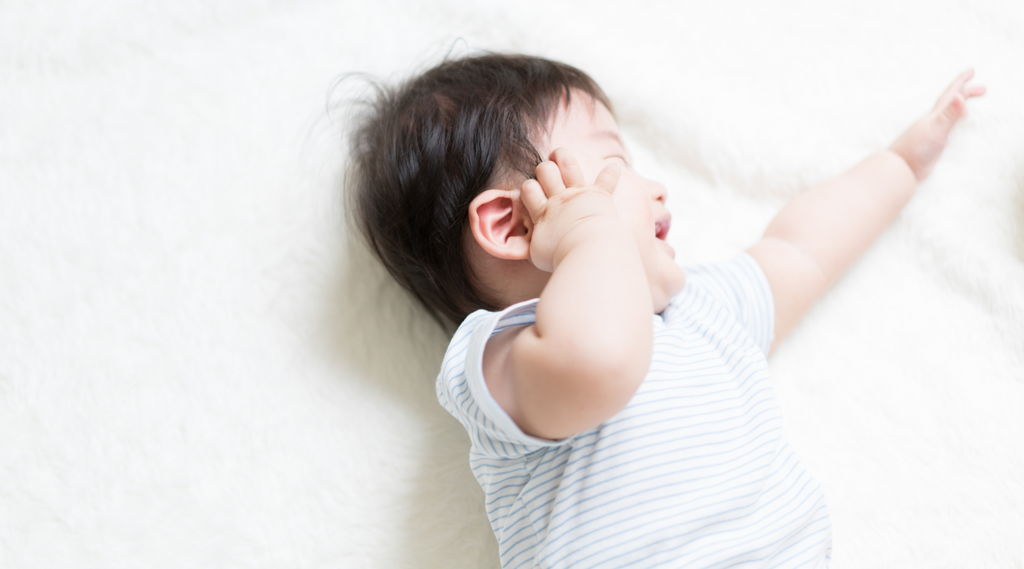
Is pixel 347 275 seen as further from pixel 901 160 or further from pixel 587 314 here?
pixel 901 160

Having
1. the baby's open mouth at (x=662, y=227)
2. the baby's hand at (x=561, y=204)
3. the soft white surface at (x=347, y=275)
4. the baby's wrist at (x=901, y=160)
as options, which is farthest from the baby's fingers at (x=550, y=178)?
the baby's wrist at (x=901, y=160)

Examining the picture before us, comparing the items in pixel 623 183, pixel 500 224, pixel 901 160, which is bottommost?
pixel 500 224

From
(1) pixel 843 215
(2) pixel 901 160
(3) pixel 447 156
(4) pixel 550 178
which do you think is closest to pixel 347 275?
(3) pixel 447 156

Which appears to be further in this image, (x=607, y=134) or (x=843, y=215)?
(x=843, y=215)

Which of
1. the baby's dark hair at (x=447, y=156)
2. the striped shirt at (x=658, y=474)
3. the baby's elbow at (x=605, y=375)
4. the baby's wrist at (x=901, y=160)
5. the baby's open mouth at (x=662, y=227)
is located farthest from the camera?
the baby's wrist at (x=901, y=160)

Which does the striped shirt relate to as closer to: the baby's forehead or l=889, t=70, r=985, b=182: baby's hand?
the baby's forehead

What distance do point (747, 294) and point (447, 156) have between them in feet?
1.64

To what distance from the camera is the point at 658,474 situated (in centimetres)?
76

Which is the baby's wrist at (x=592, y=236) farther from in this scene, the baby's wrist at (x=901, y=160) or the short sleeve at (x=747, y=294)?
the baby's wrist at (x=901, y=160)

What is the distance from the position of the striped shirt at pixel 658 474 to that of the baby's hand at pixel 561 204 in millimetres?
73

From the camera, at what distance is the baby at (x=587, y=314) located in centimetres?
68

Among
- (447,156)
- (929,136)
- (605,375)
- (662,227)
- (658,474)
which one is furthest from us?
(929,136)

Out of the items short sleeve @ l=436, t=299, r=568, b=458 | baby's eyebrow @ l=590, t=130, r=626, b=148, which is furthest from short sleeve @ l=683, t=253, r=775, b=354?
short sleeve @ l=436, t=299, r=568, b=458

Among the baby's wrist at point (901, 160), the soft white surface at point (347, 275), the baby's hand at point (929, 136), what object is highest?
the baby's hand at point (929, 136)
